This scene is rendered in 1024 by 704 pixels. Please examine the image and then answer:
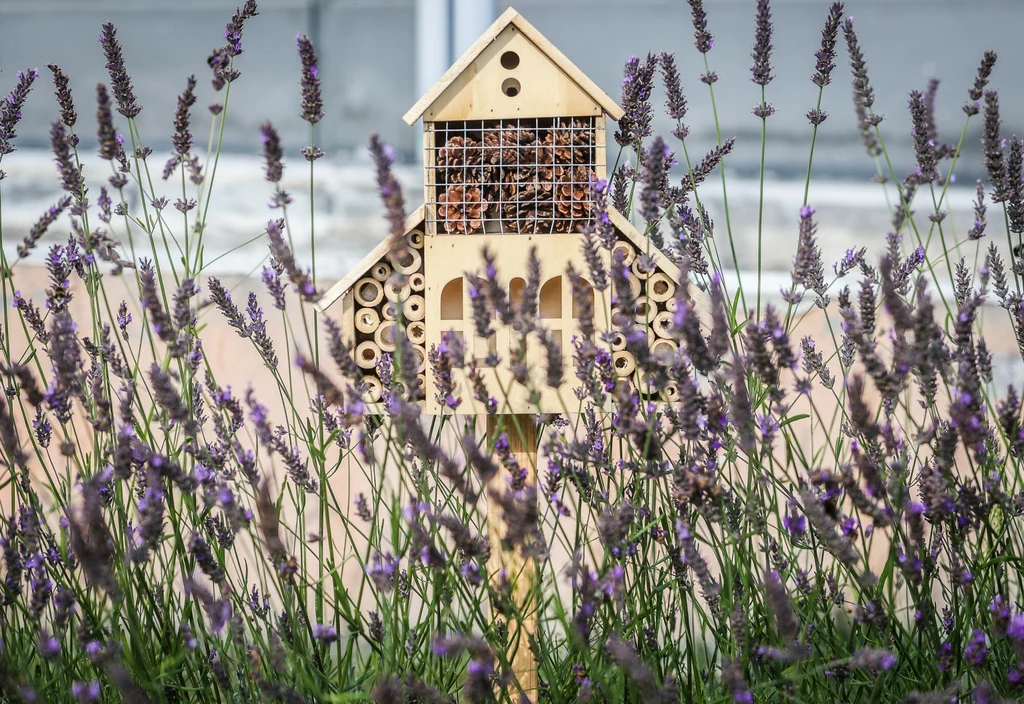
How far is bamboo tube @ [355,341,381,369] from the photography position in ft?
4.83

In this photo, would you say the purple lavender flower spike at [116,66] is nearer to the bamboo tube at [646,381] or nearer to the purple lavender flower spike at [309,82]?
the purple lavender flower spike at [309,82]

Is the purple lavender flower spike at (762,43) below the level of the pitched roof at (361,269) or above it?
above

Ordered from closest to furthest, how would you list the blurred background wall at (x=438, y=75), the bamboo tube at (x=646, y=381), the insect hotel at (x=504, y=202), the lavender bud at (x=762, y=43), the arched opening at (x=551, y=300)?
1. the bamboo tube at (x=646, y=381)
2. the lavender bud at (x=762, y=43)
3. the insect hotel at (x=504, y=202)
4. the arched opening at (x=551, y=300)
5. the blurred background wall at (x=438, y=75)

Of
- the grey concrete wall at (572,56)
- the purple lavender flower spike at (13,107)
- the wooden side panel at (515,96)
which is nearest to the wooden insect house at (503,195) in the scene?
the wooden side panel at (515,96)

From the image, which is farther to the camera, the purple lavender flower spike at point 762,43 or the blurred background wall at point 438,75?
the blurred background wall at point 438,75

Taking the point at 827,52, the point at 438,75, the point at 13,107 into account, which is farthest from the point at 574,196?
the point at 438,75

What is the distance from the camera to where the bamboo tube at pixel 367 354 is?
147 cm

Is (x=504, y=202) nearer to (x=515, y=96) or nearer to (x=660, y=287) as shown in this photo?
(x=515, y=96)

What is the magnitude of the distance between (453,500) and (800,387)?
716 mm

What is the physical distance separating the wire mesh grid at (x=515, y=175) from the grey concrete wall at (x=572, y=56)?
1648 millimetres

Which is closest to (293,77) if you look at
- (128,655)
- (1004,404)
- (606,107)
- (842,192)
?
(842,192)

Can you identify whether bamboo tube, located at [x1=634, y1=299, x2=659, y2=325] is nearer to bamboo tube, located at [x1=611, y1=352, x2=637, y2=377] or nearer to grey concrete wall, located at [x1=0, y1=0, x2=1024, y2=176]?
bamboo tube, located at [x1=611, y1=352, x2=637, y2=377]

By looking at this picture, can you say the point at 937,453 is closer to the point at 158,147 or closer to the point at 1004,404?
the point at 1004,404

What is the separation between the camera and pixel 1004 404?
2.83 feet
